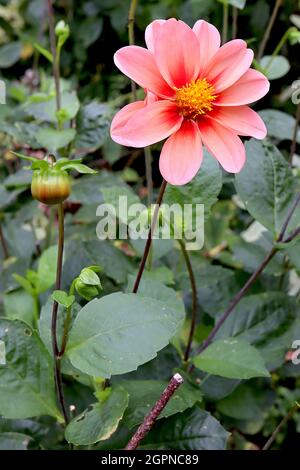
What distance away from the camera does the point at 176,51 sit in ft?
1.78

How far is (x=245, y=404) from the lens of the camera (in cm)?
87

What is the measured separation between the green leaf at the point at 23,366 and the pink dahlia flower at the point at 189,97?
0.73 feet

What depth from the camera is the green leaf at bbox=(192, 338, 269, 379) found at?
66 centimetres

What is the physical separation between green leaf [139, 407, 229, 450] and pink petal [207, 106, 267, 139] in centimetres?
29

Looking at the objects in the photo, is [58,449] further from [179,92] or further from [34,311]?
[179,92]

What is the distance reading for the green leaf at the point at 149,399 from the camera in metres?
0.63

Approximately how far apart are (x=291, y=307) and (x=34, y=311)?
32 centimetres

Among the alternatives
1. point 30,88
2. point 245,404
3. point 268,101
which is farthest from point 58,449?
point 268,101

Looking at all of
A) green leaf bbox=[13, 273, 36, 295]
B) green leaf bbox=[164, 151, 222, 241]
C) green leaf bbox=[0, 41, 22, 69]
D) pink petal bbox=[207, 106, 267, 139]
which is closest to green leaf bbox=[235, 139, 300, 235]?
green leaf bbox=[164, 151, 222, 241]

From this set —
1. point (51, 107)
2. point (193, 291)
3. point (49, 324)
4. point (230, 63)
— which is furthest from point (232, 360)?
point (51, 107)

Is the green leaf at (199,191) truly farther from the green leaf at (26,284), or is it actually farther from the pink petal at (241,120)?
the green leaf at (26,284)

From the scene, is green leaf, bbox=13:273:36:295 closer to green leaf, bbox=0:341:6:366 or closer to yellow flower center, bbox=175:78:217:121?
green leaf, bbox=0:341:6:366

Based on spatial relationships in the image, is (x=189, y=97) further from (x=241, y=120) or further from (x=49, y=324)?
(x=49, y=324)

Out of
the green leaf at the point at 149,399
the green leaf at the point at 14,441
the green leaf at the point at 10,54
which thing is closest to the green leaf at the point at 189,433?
the green leaf at the point at 149,399
